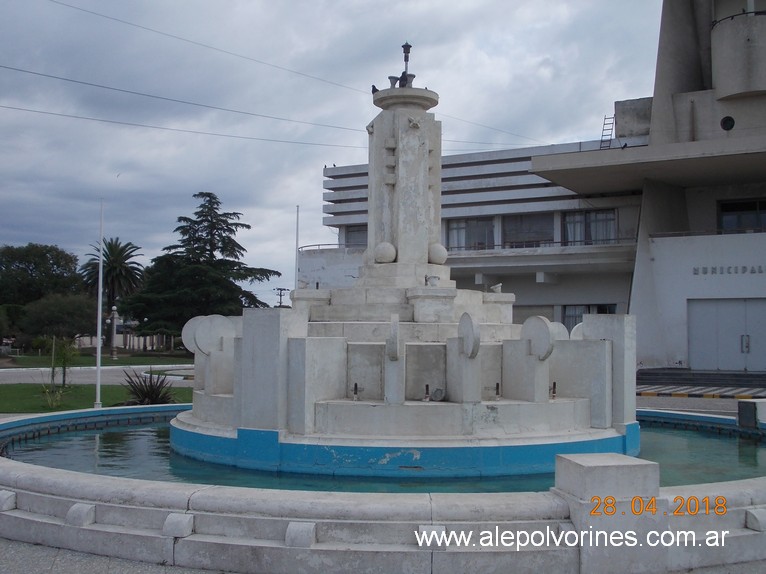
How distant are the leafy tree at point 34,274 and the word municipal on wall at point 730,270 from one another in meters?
58.6

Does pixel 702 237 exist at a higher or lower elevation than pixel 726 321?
higher

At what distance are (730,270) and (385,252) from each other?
2232 centimetres

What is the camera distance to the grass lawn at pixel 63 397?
18797 mm

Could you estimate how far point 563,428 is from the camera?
35.2ft

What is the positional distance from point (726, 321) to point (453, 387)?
24640mm

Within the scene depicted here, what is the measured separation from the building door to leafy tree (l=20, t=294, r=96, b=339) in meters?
45.2

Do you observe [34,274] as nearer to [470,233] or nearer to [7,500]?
[470,233]

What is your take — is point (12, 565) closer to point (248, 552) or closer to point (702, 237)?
point (248, 552)

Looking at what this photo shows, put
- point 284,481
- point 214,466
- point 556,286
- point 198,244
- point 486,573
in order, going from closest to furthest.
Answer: point 486,573, point 284,481, point 214,466, point 556,286, point 198,244

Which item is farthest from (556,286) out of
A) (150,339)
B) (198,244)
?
(150,339)

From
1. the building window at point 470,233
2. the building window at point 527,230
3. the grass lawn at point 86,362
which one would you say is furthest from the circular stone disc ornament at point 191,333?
the building window at point 470,233

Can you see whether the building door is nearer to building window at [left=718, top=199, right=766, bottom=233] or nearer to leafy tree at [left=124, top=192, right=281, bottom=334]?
building window at [left=718, top=199, right=766, bottom=233]

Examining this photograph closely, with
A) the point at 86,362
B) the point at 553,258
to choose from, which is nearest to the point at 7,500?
the point at 553,258

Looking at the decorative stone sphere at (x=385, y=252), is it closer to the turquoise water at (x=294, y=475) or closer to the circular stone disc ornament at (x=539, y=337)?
the circular stone disc ornament at (x=539, y=337)
